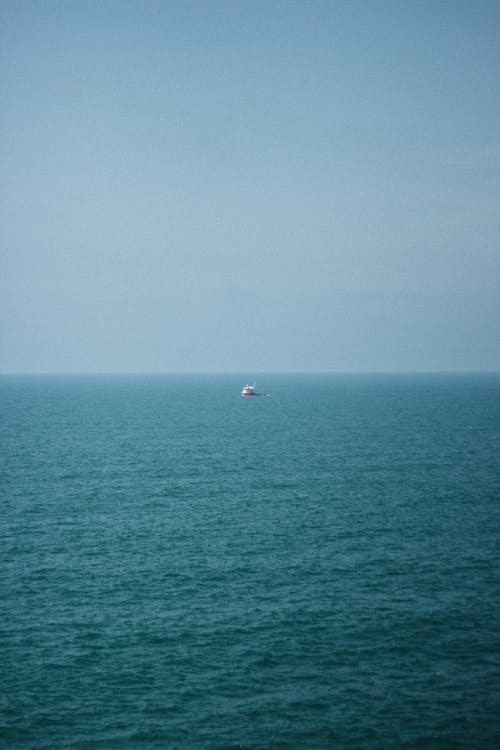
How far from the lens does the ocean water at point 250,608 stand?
30609 mm

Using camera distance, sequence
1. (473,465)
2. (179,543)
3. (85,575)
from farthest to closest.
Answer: (473,465) < (179,543) < (85,575)

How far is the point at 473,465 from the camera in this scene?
93.1 meters

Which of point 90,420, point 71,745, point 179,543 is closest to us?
point 71,745

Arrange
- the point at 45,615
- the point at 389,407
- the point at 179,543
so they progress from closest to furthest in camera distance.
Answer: the point at 45,615, the point at 179,543, the point at 389,407

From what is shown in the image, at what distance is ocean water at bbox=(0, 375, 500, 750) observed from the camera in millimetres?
30609

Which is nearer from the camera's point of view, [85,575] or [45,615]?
[45,615]

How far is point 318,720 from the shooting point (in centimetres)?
3058

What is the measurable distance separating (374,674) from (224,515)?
3382cm

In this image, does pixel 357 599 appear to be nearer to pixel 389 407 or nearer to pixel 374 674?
pixel 374 674

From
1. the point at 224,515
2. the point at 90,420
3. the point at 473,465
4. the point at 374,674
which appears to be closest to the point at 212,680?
the point at 374,674

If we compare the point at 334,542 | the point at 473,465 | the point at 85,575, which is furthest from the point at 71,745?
the point at 473,465

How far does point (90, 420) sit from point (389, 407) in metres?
97.9

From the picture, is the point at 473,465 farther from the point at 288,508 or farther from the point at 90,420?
the point at 90,420

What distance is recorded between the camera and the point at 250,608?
141 feet
